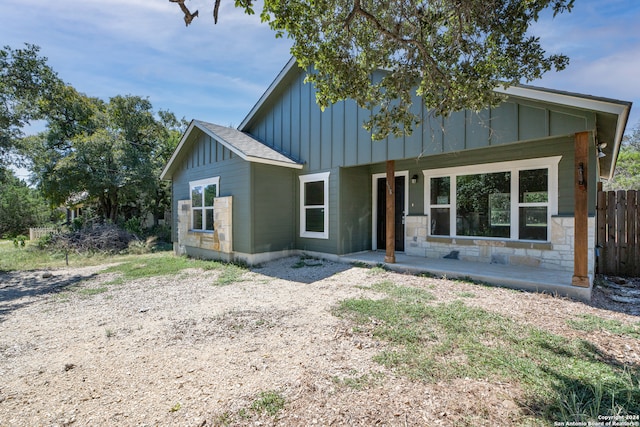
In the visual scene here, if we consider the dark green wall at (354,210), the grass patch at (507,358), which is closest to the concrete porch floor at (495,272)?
the dark green wall at (354,210)

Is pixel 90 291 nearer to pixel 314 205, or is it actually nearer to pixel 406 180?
pixel 314 205

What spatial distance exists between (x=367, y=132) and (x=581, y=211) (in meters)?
4.45

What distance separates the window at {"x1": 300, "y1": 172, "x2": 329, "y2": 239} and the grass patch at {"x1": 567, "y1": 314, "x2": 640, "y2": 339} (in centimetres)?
553

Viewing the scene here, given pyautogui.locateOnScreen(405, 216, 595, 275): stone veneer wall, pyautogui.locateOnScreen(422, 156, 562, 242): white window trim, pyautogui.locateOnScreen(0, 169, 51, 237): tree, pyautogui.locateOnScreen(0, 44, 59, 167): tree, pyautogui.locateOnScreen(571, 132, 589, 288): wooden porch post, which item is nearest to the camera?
pyautogui.locateOnScreen(571, 132, 589, 288): wooden porch post

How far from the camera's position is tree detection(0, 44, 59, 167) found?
8.65 m

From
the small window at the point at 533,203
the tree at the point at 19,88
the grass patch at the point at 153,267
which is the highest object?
the tree at the point at 19,88

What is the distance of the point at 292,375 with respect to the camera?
261 cm

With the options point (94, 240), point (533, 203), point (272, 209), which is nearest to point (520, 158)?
point (533, 203)

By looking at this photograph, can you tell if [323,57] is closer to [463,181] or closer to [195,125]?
[463,181]

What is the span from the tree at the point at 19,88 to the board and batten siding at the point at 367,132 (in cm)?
621

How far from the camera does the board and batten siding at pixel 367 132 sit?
5.12 meters

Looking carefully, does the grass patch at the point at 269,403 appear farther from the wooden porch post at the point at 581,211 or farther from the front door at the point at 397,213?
the front door at the point at 397,213

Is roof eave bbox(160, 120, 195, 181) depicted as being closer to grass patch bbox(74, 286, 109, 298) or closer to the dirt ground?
grass patch bbox(74, 286, 109, 298)

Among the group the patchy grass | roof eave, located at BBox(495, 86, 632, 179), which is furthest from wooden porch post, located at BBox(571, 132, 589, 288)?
the patchy grass
